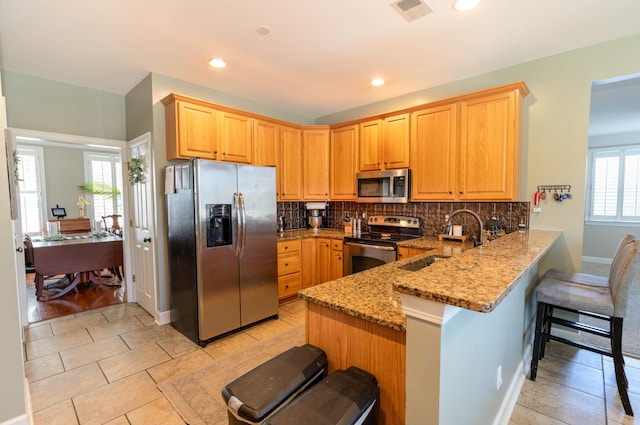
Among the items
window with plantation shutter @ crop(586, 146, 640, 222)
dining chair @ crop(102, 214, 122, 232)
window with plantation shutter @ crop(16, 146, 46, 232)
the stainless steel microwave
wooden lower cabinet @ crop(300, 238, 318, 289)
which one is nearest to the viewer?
the stainless steel microwave

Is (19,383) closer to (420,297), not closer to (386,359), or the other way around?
(386,359)

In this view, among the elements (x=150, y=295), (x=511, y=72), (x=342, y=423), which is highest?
(x=511, y=72)

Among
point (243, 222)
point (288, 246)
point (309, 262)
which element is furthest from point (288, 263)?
point (243, 222)

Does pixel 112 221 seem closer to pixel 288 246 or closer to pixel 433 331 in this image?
pixel 288 246

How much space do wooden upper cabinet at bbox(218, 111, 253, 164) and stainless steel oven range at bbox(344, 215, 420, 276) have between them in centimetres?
168

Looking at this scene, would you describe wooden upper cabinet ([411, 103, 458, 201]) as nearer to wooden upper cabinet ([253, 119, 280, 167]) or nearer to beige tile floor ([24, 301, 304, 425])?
wooden upper cabinet ([253, 119, 280, 167])

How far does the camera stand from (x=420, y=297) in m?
0.98

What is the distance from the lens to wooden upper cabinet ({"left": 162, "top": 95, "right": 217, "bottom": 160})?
3014mm

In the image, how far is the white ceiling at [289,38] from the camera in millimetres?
2055

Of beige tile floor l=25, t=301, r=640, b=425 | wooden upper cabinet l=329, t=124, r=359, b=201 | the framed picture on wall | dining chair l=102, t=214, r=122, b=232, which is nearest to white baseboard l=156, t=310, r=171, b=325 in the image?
beige tile floor l=25, t=301, r=640, b=425

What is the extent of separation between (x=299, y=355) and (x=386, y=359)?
0.41 meters

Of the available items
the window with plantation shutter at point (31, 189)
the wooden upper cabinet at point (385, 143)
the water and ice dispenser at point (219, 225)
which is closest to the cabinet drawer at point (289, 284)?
the water and ice dispenser at point (219, 225)

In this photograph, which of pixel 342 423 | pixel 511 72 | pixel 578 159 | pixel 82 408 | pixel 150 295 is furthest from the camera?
pixel 150 295

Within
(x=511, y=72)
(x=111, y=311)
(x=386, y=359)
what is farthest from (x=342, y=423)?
(x=111, y=311)
